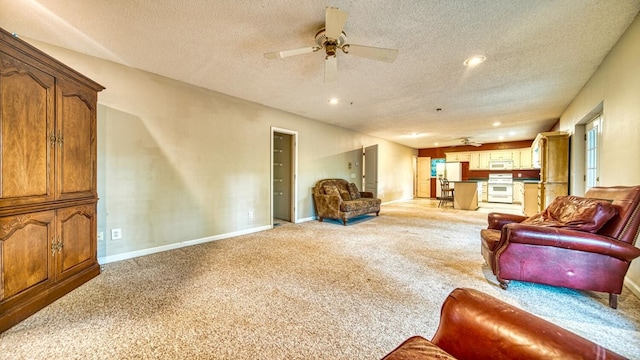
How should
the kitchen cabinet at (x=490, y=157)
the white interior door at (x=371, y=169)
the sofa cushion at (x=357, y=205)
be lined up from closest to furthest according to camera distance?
the sofa cushion at (x=357, y=205) → the white interior door at (x=371, y=169) → the kitchen cabinet at (x=490, y=157)

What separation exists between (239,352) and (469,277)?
7.22ft

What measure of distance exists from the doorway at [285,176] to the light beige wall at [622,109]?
Answer: 4.35m

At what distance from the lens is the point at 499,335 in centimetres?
76

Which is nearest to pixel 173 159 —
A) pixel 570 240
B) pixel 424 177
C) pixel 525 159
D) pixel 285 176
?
pixel 285 176

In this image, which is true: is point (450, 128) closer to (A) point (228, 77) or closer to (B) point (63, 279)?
(A) point (228, 77)

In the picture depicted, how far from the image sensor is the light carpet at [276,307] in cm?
145

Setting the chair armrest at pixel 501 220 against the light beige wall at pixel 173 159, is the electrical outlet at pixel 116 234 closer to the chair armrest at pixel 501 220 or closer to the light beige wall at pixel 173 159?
the light beige wall at pixel 173 159

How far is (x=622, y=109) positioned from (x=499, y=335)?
9.76ft

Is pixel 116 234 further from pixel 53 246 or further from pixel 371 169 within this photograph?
pixel 371 169

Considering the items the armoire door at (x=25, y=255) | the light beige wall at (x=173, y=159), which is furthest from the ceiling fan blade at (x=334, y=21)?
the armoire door at (x=25, y=255)

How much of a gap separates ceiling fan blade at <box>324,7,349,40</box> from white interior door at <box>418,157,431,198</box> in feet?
32.0

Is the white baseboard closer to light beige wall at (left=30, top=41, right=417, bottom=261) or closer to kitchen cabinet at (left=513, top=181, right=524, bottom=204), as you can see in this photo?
light beige wall at (left=30, top=41, right=417, bottom=261)

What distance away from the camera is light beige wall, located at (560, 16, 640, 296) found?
2043 millimetres

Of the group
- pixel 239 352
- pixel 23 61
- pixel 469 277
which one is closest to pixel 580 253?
pixel 469 277
